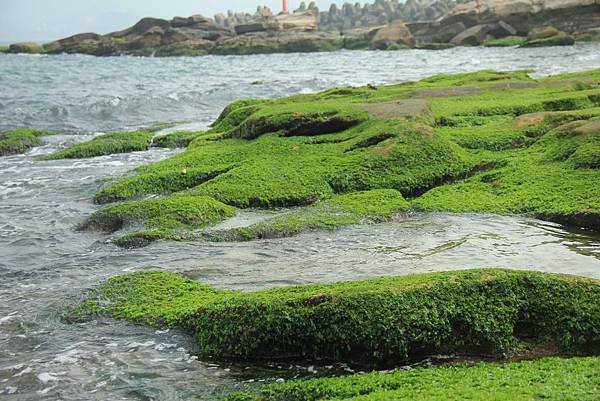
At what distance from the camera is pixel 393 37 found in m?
95.1

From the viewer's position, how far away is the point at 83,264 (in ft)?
32.4

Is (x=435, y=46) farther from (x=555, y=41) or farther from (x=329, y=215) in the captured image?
(x=329, y=215)

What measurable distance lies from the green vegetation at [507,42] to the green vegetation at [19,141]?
62249mm

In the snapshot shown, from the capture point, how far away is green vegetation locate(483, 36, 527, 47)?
76.3 m

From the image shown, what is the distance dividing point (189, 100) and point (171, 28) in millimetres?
80211

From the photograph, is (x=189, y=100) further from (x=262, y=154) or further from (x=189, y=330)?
(x=189, y=330)

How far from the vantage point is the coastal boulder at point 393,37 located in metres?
93.7

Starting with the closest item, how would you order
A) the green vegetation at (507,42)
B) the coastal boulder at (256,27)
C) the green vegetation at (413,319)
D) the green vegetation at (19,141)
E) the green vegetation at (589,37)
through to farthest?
the green vegetation at (413,319), the green vegetation at (19,141), the green vegetation at (589,37), the green vegetation at (507,42), the coastal boulder at (256,27)

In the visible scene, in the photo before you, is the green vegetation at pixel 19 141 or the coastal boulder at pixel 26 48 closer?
the green vegetation at pixel 19 141

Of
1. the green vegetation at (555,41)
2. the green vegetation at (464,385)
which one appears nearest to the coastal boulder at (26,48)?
the green vegetation at (555,41)

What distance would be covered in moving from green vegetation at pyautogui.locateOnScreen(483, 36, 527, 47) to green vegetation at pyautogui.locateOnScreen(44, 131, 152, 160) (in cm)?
6168

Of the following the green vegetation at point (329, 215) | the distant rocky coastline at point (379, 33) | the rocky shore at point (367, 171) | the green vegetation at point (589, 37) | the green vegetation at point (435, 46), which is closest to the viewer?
the green vegetation at point (329, 215)

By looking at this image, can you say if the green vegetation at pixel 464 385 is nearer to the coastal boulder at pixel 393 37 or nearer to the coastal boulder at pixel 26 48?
the coastal boulder at pixel 393 37

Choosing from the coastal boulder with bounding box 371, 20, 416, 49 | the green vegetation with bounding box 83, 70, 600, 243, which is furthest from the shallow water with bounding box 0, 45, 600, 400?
the coastal boulder with bounding box 371, 20, 416, 49
